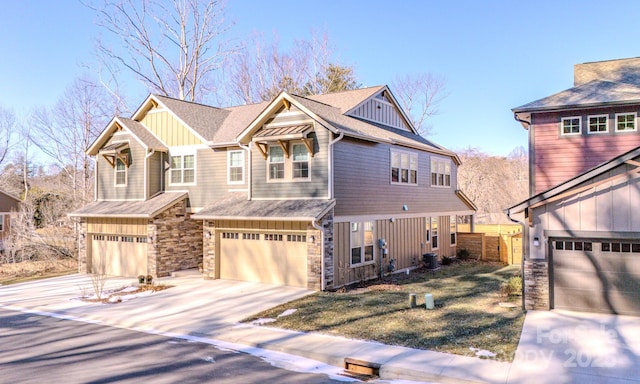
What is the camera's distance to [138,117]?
20438 millimetres

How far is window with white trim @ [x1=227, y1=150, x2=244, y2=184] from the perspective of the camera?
1789cm

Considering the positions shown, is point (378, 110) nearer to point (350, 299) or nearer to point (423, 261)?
point (423, 261)

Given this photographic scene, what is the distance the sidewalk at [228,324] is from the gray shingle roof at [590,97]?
8022 mm

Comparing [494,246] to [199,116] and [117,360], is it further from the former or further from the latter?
[117,360]

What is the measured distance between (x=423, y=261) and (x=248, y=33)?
2574cm

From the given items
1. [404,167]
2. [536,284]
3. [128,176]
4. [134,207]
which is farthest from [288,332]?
[128,176]

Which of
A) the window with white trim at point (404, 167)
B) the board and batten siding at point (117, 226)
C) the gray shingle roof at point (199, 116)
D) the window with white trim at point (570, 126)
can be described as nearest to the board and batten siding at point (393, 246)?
the window with white trim at point (404, 167)

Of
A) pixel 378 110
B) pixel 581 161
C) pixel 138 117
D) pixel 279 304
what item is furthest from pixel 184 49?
pixel 581 161

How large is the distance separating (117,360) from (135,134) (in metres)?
12.9

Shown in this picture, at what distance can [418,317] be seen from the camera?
10695mm

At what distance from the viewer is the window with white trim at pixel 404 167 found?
722 inches

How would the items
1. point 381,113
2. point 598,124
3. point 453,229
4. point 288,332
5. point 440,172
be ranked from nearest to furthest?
point 288,332
point 598,124
point 381,113
point 440,172
point 453,229

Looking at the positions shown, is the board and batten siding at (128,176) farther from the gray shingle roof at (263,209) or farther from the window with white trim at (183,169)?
the gray shingle roof at (263,209)

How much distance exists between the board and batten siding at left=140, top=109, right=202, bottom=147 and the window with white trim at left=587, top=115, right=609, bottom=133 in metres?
14.2
